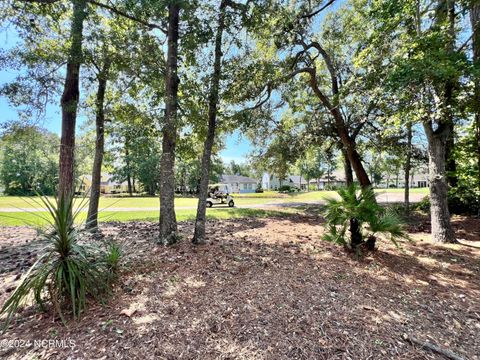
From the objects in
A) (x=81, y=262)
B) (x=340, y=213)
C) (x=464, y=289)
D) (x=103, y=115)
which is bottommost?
(x=464, y=289)

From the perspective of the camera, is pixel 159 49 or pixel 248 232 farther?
pixel 248 232

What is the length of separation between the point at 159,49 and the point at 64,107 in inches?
106

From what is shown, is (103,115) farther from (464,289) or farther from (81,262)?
(464,289)

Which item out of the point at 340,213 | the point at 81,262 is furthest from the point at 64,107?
the point at 340,213

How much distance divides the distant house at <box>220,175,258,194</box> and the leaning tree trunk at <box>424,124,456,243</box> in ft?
137

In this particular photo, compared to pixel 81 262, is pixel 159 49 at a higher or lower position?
higher

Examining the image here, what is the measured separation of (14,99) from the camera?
4.98 m

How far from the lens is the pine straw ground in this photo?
7.50 ft

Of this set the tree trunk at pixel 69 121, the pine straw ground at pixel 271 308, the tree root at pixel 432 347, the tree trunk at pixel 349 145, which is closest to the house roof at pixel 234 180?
the tree trunk at pixel 349 145

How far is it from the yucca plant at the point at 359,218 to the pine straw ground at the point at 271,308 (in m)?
0.38

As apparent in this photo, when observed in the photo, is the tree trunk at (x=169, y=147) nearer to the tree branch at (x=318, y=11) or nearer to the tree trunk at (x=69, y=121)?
the tree trunk at (x=69, y=121)

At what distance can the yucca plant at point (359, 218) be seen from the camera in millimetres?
4297

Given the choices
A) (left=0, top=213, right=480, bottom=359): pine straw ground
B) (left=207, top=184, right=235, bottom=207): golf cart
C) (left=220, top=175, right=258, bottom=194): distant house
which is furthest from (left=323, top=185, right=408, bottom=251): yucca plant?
(left=220, top=175, right=258, bottom=194): distant house

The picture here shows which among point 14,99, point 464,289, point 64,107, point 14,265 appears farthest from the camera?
point 64,107
